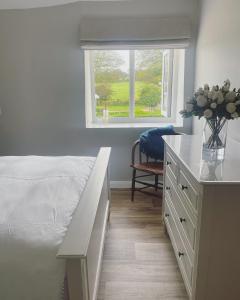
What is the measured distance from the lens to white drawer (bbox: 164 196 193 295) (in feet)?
5.16

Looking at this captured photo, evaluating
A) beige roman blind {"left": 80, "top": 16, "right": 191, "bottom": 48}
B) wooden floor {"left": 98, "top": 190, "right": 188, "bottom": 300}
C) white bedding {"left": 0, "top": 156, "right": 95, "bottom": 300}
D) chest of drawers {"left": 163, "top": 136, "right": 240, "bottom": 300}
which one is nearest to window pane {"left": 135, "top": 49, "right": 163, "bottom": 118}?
beige roman blind {"left": 80, "top": 16, "right": 191, "bottom": 48}

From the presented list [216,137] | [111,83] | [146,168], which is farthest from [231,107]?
[111,83]

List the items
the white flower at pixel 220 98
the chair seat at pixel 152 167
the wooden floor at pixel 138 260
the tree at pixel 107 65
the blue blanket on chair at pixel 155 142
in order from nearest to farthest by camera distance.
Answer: the white flower at pixel 220 98, the wooden floor at pixel 138 260, the chair seat at pixel 152 167, the blue blanket on chair at pixel 155 142, the tree at pixel 107 65

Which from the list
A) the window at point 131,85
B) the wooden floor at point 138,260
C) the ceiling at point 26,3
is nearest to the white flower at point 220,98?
the wooden floor at point 138,260

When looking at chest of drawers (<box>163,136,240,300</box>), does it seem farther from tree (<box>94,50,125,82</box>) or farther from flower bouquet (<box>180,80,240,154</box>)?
tree (<box>94,50,125,82</box>)

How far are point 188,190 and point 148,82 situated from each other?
7.49ft

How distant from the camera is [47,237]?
3.76 feet

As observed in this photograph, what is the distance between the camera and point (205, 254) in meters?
1.39

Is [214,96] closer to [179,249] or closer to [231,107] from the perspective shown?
[231,107]

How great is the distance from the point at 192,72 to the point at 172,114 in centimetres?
63

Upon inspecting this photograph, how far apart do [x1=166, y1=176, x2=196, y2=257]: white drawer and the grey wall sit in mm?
1544

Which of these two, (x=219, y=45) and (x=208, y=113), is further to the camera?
(x=219, y=45)

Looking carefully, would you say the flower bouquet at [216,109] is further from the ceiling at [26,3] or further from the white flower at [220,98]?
the ceiling at [26,3]

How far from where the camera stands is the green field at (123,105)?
3.52 metres
